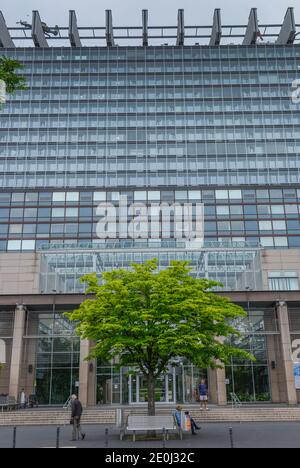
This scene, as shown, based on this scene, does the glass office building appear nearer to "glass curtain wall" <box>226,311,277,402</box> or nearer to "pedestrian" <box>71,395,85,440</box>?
"glass curtain wall" <box>226,311,277,402</box>

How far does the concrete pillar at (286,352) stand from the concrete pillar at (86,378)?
14.2 meters

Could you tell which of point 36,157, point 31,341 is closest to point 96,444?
point 31,341

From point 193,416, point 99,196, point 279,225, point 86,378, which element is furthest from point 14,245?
point 193,416

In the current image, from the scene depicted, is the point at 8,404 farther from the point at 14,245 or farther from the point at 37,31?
the point at 37,31

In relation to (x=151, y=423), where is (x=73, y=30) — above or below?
above

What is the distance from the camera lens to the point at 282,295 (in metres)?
35.5

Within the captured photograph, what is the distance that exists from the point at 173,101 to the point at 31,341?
56.4 meters

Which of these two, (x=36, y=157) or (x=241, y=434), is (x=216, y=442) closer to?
(x=241, y=434)

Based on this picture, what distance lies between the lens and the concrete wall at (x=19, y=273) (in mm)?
50219

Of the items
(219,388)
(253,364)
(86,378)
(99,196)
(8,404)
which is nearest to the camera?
(8,404)

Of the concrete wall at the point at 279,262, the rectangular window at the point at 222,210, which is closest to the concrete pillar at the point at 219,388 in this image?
the concrete wall at the point at 279,262

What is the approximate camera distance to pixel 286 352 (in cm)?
3344

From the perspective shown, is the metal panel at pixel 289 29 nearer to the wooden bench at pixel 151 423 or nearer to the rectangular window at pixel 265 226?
the rectangular window at pixel 265 226

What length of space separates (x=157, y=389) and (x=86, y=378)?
7152 mm
